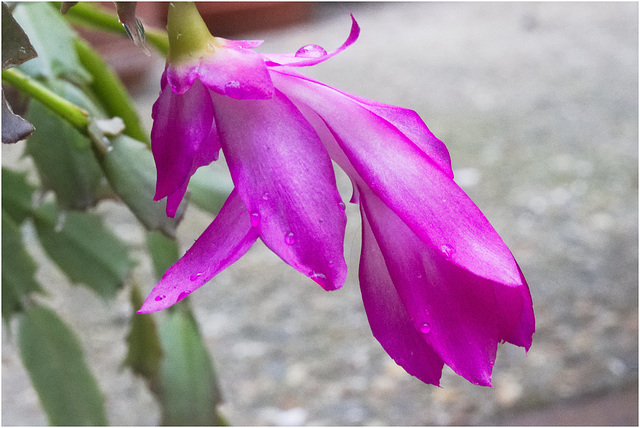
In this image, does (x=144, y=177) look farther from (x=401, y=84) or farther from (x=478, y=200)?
(x=401, y=84)

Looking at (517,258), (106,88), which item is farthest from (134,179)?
(517,258)

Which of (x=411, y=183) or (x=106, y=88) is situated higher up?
(x=411, y=183)

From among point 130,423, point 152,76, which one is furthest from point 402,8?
point 130,423

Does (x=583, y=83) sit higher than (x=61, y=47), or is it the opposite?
(x=61, y=47)

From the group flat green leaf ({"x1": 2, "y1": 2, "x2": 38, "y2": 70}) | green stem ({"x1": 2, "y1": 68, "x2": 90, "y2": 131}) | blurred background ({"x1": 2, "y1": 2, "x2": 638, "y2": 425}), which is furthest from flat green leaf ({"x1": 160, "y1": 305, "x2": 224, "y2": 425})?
flat green leaf ({"x1": 2, "y1": 2, "x2": 38, "y2": 70})

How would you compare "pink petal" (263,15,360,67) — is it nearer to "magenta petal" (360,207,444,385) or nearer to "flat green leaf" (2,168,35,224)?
"magenta petal" (360,207,444,385)

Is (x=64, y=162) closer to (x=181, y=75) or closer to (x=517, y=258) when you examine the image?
(x=181, y=75)
